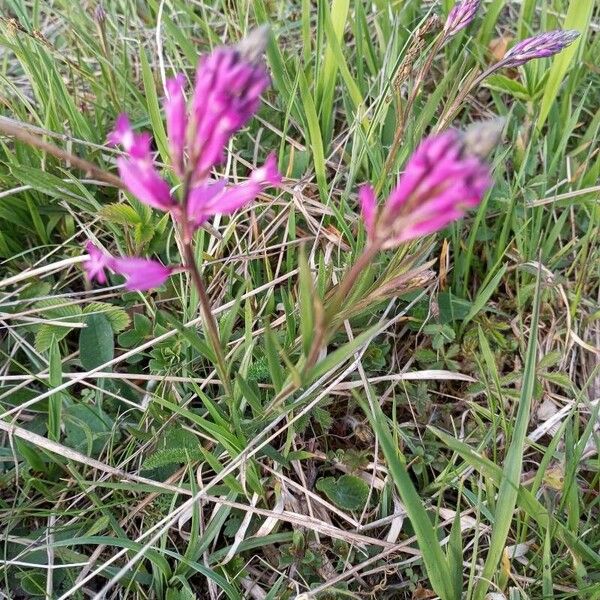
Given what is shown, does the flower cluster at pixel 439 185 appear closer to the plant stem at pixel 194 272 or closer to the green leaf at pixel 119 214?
the plant stem at pixel 194 272

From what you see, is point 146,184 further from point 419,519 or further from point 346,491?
point 346,491

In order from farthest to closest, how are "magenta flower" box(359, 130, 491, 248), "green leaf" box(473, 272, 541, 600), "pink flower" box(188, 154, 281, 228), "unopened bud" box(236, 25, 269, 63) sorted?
"green leaf" box(473, 272, 541, 600) → "pink flower" box(188, 154, 281, 228) → "unopened bud" box(236, 25, 269, 63) → "magenta flower" box(359, 130, 491, 248)

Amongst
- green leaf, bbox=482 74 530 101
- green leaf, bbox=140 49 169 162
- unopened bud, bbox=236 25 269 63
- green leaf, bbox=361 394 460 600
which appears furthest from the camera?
green leaf, bbox=482 74 530 101

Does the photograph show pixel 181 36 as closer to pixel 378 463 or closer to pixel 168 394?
pixel 168 394

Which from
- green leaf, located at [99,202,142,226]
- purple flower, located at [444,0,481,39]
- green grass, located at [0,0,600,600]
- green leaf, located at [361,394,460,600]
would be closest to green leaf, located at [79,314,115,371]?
green grass, located at [0,0,600,600]

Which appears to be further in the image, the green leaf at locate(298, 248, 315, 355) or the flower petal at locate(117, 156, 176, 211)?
the green leaf at locate(298, 248, 315, 355)

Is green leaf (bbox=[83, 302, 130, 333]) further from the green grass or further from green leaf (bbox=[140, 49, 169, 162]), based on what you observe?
green leaf (bbox=[140, 49, 169, 162])

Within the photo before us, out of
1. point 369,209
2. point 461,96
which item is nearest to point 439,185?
point 369,209
